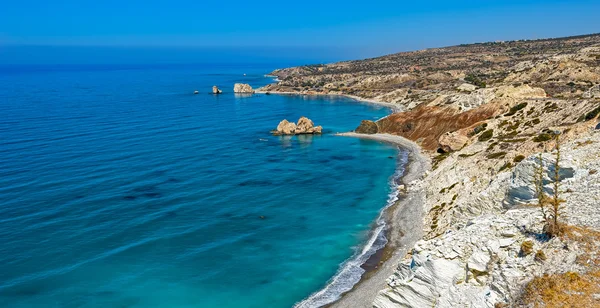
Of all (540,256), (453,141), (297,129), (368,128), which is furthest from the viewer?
(297,129)

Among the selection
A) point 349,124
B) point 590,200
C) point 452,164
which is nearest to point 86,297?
point 590,200

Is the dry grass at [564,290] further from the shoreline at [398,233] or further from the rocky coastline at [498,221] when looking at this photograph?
the shoreline at [398,233]

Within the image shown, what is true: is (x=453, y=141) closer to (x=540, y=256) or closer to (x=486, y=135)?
(x=486, y=135)

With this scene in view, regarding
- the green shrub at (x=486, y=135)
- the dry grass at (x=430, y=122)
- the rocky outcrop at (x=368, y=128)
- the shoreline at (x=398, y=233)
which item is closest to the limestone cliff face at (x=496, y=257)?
the shoreline at (x=398, y=233)

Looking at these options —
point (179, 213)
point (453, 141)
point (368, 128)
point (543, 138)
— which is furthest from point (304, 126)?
point (543, 138)

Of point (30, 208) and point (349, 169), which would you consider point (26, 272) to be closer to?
point (30, 208)
